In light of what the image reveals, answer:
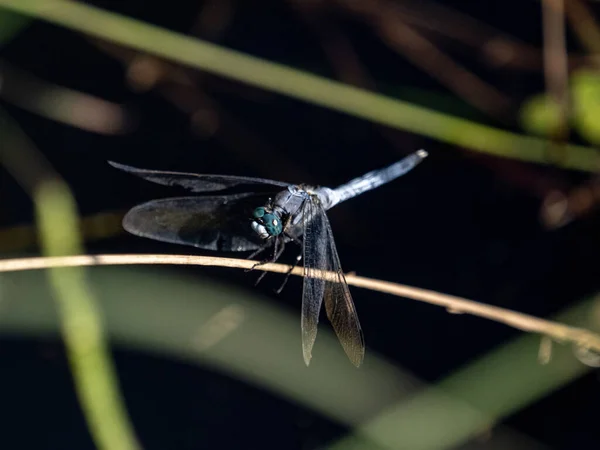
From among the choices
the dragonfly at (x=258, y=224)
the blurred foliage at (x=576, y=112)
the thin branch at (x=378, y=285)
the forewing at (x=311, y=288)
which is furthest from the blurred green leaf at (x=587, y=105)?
the forewing at (x=311, y=288)

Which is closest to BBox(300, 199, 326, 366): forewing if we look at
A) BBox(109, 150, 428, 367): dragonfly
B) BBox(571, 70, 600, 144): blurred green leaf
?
BBox(109, 150, 428, 367): dragonfly

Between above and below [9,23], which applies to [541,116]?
above

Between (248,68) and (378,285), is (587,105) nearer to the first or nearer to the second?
(248,68)

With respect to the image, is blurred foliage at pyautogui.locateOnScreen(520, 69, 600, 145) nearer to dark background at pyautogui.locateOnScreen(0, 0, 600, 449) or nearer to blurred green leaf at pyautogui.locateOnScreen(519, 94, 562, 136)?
blurred green leaf at pyautogui.locateOnScreen(519, 94, 562, 136)

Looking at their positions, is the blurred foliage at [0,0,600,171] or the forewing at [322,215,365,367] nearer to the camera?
the forewing at [322,215,365,367]

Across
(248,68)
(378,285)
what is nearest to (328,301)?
(378,285)

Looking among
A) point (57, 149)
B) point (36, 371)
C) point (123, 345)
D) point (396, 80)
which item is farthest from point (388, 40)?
point (36, 371)
